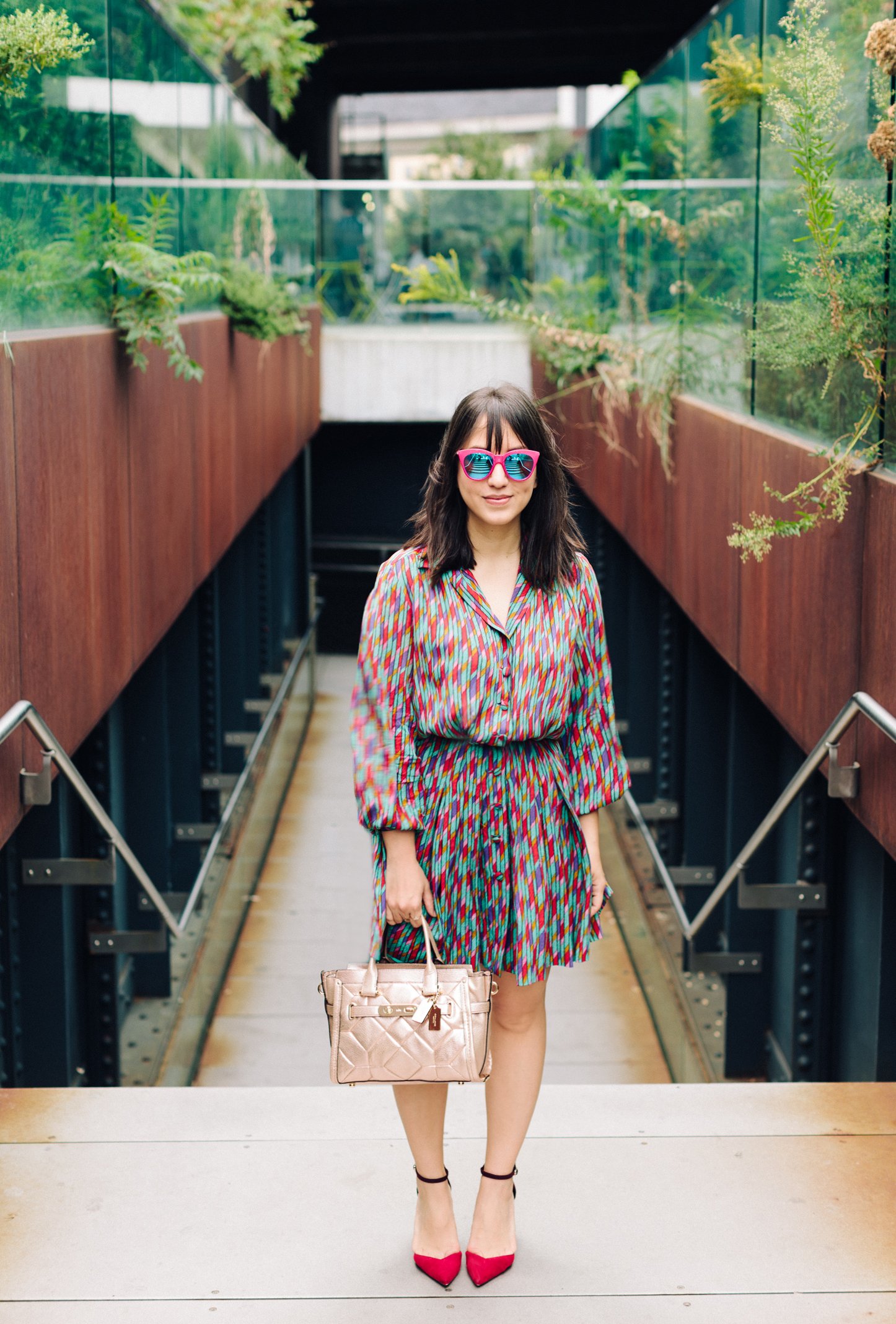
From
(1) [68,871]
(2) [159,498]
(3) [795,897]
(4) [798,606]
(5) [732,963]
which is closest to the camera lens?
(4) [798,606]

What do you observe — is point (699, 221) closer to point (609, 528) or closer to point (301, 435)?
point (609, 528)

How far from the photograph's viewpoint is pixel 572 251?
37.6ft

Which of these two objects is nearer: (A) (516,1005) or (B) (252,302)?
(A) (516,1005)

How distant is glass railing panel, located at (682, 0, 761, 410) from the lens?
18.1ft

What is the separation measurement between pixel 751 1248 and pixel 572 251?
31.8 ft

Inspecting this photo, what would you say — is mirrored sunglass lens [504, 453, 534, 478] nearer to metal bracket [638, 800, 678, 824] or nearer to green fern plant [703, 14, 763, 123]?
green fern plant [703, 14, 763, 123]

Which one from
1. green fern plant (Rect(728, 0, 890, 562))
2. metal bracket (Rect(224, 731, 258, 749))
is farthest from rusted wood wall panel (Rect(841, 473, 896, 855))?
metal bracket (Rect(224, 731, 258, 749))

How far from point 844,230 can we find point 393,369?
38.4 ft

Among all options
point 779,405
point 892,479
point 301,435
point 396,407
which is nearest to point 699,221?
point 779,405

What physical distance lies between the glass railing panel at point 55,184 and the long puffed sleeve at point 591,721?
6.20 ft

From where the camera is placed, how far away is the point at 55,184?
4.27 m

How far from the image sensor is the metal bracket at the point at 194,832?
8.32 m

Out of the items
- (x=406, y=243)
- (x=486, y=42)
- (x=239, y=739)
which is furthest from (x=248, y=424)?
(x=486, y=42)

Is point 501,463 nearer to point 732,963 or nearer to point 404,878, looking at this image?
point 404,878
